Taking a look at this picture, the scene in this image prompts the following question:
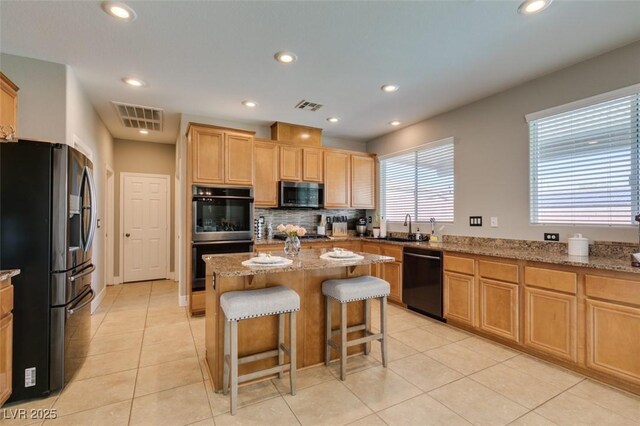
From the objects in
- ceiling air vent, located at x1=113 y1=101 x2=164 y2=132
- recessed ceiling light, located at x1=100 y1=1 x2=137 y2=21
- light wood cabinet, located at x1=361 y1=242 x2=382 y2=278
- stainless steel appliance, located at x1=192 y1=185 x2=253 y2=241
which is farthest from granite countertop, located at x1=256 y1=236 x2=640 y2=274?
ceiling air vent, located at x1=113 y1=101 x2=164 y2=132

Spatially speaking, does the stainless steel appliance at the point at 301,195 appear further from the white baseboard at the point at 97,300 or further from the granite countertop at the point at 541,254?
the white baseboard at the point at 97,300

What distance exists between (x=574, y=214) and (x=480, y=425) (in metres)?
2.25

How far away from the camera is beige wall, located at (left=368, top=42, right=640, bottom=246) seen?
2.67m

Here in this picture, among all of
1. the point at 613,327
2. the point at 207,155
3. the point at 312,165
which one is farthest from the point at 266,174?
the point at 613,327

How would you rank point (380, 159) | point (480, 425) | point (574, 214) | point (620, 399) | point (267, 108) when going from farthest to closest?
1. point (380, 159)
2. point (267, 108)
3. point (574, 214)
4. point (620, 399)
5. point (480, 425)

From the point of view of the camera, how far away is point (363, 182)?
5465 millimetres

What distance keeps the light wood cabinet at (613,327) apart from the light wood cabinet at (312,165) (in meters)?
3.58

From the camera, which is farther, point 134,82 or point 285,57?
point 134,82

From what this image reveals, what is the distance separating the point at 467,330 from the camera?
331 centimetres

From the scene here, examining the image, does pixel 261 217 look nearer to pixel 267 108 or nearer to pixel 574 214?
pixel 267 108

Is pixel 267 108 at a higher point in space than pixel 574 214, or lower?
higher

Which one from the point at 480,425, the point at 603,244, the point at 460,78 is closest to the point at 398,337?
the point at 480,425

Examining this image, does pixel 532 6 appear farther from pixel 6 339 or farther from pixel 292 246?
pixel 6 339

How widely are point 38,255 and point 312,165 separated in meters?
3.57
